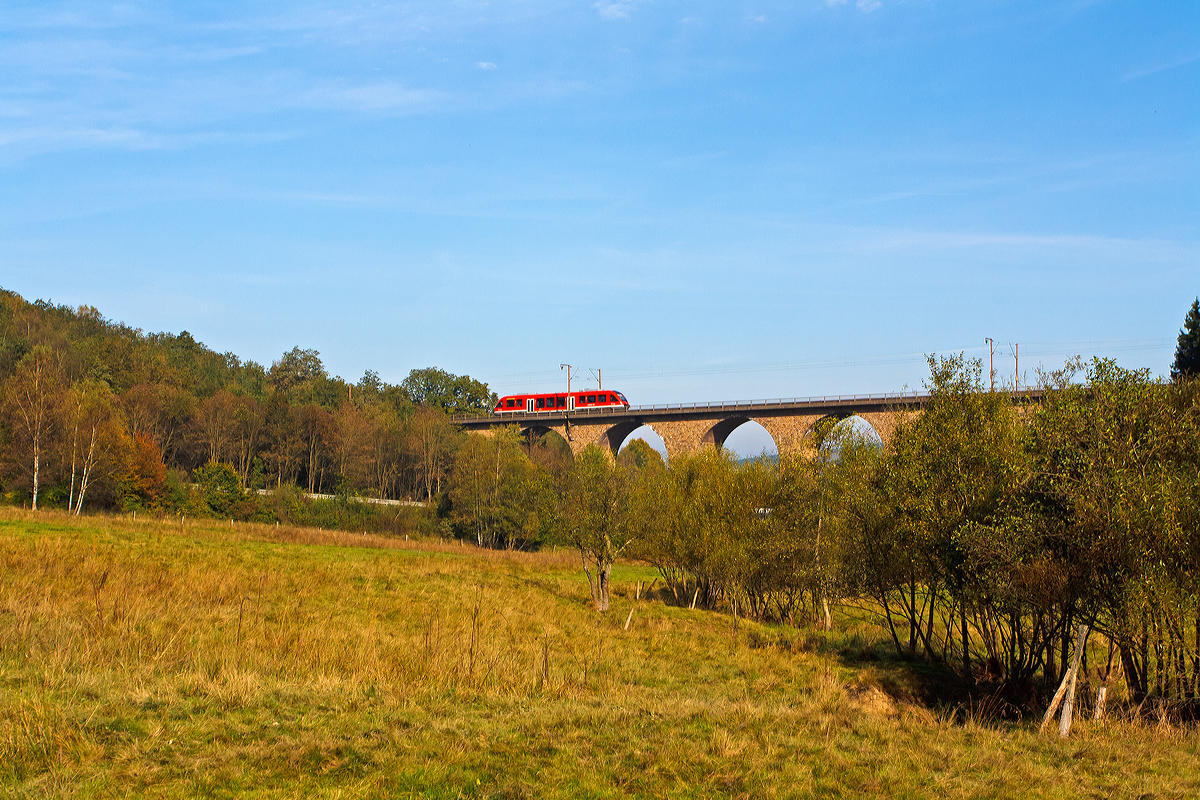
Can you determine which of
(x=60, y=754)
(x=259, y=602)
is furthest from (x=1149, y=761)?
(x=259, y=602)

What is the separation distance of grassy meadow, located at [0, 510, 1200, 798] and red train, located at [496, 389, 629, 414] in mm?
54627

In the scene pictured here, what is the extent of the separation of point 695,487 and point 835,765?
23412 millimetres

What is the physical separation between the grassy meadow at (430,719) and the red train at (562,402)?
179 ft

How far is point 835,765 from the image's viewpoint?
906 centimetres

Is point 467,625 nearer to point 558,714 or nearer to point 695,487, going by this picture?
point 558,714

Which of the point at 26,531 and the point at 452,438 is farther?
the point at 452,438

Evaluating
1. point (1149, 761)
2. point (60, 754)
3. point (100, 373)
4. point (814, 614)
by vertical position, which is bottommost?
point (814, 614)

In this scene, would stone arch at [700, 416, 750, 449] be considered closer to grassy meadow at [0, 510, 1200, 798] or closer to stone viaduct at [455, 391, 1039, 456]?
stone viaduct at [455, 391, 1039, 456]

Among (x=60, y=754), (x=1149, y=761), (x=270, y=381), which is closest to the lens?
(x=60, y=754)

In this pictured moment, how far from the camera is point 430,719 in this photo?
9422mm

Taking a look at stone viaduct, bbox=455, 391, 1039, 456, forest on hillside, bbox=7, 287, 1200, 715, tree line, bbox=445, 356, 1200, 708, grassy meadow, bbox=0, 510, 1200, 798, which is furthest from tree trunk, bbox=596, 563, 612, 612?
stone viaduct, bbox=455, 391, 1039, 456

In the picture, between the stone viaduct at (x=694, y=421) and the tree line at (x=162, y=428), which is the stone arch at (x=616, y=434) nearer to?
the stone viaduct at (x=694, y=421)

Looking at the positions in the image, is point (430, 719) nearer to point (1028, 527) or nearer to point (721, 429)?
point (1028, 527)

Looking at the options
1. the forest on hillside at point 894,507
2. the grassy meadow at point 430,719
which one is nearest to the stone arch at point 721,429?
the forest on hillside at point 894,507
